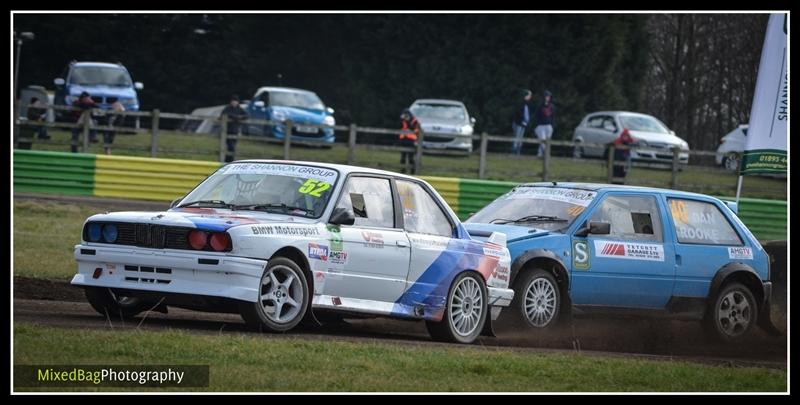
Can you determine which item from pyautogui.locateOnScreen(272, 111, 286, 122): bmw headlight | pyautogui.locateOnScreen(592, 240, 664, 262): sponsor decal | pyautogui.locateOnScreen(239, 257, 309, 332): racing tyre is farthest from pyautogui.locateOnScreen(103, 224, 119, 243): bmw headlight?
pyautogui.locateOnScreen(272, 111, 286, 122): bmw headlight

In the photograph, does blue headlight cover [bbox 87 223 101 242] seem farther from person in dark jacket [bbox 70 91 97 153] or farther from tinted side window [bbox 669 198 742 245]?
person in dark jacket [bbox 70 91 97 153]

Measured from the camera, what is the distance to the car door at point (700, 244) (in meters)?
13.7

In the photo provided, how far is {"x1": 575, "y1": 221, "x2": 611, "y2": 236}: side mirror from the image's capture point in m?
13.0

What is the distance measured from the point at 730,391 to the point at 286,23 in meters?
43.5

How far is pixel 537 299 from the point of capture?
12656mm

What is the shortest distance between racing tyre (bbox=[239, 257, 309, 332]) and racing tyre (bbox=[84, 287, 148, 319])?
43.8 inches

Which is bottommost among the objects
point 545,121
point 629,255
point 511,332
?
point 511,332

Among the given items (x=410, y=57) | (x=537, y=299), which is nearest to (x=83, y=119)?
(x=537, y=299)

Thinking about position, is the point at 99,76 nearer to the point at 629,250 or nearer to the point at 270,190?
the point at 629,250

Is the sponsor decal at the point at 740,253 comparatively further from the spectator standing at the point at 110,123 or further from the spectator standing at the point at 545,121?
the spectator standing at the point at 545,121

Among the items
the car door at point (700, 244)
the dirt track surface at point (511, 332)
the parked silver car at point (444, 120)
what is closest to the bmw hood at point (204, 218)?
the dirt track surface at point (511, 332)

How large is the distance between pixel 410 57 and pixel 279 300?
126 ft
